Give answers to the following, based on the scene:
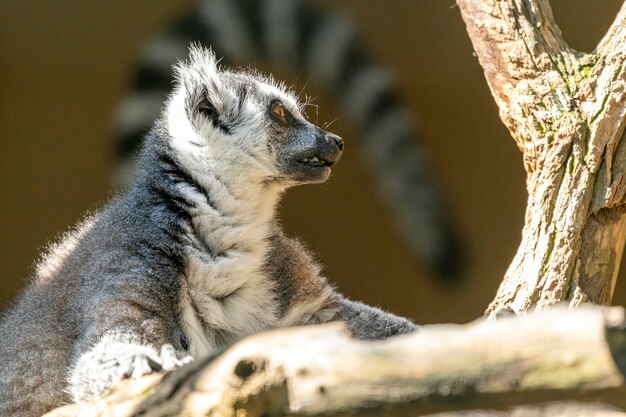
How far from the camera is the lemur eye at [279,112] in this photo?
4.88 metres

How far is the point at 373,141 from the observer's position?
8.42 meters

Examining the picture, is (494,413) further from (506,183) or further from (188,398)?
(506,183)

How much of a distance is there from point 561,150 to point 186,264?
185 centimetres

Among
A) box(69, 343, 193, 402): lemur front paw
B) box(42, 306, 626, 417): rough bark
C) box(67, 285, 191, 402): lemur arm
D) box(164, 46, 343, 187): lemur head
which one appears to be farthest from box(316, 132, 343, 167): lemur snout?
box(42, 306, 626, 417): rough bark

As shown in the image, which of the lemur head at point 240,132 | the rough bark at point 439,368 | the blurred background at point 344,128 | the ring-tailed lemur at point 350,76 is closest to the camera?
the rough bark at point 439,368

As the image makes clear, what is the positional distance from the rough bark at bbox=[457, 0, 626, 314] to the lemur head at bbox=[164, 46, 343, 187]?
103cm

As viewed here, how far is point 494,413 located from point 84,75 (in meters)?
6.01

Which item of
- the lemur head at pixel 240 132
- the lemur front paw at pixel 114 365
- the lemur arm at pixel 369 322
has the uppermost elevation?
the lemur head at pixel 240 132

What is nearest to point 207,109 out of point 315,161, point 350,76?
point 315,161

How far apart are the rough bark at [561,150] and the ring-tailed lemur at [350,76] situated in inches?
144

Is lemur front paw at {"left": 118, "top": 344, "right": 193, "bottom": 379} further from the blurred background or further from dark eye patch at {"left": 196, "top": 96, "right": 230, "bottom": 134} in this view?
the blurred background

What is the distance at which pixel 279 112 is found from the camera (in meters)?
4.91

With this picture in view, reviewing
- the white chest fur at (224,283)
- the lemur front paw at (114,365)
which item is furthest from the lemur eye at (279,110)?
the lemur front paw at (114,365)

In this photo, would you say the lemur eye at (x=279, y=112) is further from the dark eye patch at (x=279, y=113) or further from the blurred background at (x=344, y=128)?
the blurred background at (x=344, y=128)
